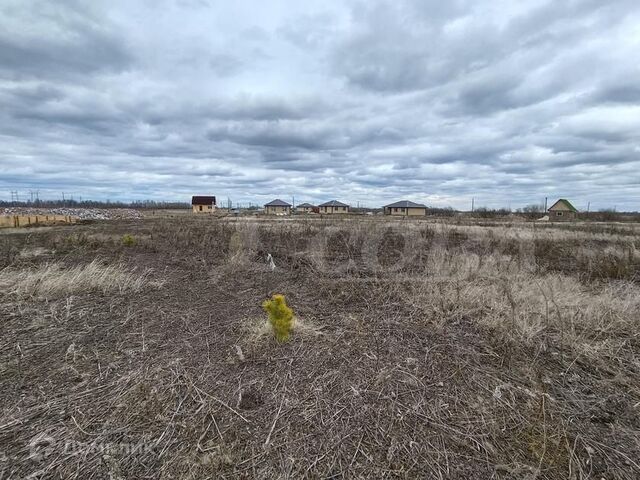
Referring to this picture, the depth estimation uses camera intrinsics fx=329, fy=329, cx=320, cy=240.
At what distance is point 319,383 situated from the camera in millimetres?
3088

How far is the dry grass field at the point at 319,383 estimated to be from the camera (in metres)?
2.27

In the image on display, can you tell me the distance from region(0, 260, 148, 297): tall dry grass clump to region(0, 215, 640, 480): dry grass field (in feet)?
0.14

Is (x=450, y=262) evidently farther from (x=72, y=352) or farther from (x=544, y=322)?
(x=72, y=352)

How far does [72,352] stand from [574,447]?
474 centimetres

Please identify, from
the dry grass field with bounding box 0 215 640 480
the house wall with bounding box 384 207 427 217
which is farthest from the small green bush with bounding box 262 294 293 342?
the house wall with bounding box 384 207 427 217

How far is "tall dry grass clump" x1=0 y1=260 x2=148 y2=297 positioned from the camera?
570 centimetres

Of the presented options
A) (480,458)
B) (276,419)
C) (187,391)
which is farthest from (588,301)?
(187,391)

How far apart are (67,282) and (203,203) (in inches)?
2992

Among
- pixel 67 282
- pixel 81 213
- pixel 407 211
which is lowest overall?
pixel 67 282

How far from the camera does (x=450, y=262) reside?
8.67m

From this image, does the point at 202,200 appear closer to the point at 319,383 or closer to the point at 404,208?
the point at 404,208

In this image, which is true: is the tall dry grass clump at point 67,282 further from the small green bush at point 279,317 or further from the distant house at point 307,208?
the distant house at point 307,208

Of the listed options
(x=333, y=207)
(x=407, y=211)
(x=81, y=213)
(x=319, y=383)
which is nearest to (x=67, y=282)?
(x=319, y=383)

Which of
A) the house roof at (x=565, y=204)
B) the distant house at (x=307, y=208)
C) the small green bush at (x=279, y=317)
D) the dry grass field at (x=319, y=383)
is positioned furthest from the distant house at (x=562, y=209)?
the small green bush at (x=279, y=317)
